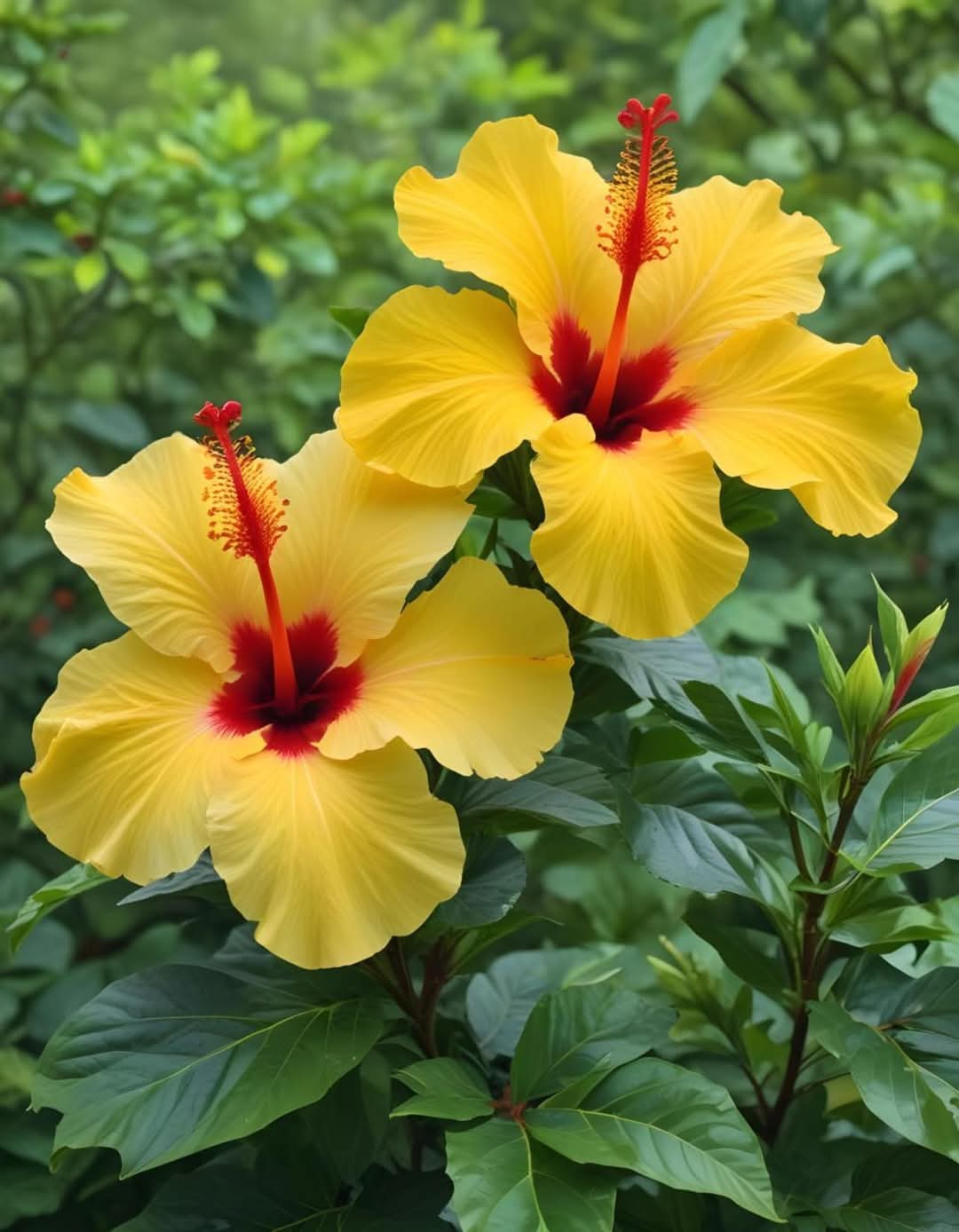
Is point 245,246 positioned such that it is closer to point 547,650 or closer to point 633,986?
point 633,986

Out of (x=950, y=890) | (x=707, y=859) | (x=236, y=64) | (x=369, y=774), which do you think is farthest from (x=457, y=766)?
(x=236, y=64)

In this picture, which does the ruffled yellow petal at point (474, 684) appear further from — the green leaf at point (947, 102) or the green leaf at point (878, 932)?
the green leaf at point (947, 102)

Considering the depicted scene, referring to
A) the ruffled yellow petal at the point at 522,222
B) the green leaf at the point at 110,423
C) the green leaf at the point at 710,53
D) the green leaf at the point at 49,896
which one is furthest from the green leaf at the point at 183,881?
the green leaf at the point at 710,53

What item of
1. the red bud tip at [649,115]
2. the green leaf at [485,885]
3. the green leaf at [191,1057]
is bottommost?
the green leaf at [191,1057]

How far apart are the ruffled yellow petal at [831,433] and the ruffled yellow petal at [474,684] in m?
0.13

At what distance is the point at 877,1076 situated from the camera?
71 cm

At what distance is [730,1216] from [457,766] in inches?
14.9

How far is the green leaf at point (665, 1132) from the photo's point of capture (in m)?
0.66

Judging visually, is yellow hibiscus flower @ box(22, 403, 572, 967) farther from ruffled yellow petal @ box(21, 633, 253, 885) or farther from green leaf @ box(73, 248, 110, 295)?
green leaf @ box(73, 248, 110, 295)

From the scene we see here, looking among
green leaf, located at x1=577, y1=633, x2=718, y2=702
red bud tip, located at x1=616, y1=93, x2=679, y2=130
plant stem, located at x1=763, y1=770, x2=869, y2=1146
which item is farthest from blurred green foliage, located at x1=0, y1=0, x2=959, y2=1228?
red bud tip, located at x1=616, y1=93, x2=679, y2=130

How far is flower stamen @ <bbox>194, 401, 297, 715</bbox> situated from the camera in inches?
27.5

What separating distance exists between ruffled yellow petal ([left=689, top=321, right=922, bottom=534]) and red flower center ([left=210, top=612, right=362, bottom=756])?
0.23 m

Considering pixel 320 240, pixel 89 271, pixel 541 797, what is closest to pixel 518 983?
pixel 541 797

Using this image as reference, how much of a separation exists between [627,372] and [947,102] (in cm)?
119
